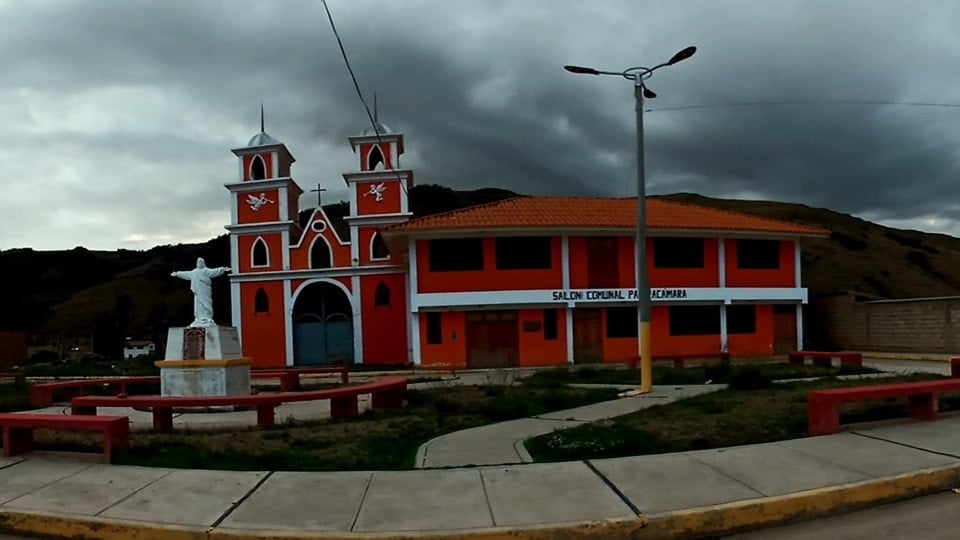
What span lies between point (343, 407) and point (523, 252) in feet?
59.6

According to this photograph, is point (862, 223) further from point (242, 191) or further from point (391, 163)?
point (242, 191)

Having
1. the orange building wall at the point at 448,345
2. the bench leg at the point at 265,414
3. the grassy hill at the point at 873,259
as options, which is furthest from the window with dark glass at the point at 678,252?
the bench leg at the point at 265,414

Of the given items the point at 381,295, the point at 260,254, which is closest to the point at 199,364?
the point at 381,295

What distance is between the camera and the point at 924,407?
848 cm

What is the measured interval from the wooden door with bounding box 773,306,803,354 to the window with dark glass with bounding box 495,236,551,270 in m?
10.7

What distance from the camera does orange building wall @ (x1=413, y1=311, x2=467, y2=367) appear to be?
91.0 feet

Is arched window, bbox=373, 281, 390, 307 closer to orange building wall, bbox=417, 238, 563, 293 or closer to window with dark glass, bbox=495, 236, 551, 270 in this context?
orange building wall, bbox=417, 238, 563, 293

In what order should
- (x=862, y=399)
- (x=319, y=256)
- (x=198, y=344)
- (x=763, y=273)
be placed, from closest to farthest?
(x=862, y=399) < (x=198, y=344) < (x=763, y=273) < (x=319, y=256)

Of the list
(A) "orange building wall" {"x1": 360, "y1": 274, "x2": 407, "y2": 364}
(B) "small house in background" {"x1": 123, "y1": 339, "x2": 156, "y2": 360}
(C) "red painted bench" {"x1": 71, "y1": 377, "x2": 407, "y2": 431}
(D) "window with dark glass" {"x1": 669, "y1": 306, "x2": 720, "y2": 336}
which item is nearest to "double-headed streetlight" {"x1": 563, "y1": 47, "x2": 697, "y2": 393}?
(C) "red painted bench" {"x1": 71, "y1": 377, "x2": 407, "y2": 431}

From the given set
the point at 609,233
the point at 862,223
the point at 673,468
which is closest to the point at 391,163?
the point at 609,233

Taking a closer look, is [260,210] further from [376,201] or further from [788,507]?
[788,507]

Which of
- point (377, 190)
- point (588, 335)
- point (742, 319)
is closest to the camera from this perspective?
point (588, 335)

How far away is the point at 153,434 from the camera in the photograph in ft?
31.7

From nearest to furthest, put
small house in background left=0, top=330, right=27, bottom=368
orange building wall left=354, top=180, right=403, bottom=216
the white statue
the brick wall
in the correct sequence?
the white statue
the brick wall
orange building wall left=354, top=180, right=403, bottom=216
small house in background left=0, top=330, right=27, bottom=368
